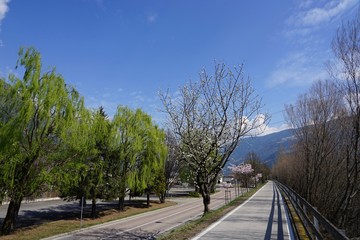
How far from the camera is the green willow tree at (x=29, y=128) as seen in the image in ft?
58.5

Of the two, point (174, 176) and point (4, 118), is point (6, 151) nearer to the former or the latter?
point (4, 118)

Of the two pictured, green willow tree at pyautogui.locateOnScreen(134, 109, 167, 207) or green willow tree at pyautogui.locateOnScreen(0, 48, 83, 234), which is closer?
green willow tree at pyautogui.locateOnScreen(0, 48, 83, 234)

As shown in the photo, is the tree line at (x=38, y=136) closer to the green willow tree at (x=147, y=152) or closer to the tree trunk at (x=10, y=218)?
the tree trunk at (x=10, y=218)

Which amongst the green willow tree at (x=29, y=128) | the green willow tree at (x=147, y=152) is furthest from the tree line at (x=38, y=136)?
the green willow tree at (x=147, y=152)

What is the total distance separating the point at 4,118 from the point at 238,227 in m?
14.4

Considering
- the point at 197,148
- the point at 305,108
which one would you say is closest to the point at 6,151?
the point at 197,148

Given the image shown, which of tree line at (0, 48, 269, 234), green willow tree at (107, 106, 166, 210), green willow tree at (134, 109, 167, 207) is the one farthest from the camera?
green willow tree at (134, 109, 167, 207)

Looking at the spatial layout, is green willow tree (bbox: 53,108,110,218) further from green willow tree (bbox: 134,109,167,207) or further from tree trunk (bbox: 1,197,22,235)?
green willow tree (bbox: 134,109,167,207)

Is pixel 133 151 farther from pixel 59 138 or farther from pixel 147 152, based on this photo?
pixel 59 138

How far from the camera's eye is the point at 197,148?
15250mm

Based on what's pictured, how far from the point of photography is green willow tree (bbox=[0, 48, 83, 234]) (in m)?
17.8

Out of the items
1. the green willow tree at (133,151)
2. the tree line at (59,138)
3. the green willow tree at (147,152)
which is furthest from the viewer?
the green willow tree at (147,152)

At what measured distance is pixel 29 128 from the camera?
62.8ft

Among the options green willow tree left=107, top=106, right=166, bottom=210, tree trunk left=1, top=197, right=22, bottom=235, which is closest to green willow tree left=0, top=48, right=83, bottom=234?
tree trunk left=1, top=197, right=22, bottom=235
